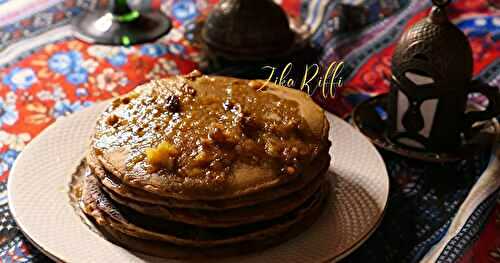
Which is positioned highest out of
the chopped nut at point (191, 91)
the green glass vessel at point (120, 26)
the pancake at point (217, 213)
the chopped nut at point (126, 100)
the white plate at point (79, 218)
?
the chopped nut at point (191, 91)

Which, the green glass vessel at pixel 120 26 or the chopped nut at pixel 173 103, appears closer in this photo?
the chopped nut at pixel 173 103

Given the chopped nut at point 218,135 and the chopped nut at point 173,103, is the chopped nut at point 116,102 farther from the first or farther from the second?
the chopped nut at point 218,135

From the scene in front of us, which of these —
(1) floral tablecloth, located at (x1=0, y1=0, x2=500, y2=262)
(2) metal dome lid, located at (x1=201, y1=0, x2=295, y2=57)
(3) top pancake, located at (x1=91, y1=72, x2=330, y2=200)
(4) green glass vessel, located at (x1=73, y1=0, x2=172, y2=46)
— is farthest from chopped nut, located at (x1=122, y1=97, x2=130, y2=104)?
(4) green glass vessel, located at (x1=73, y1=0, x2=172, y2=46)

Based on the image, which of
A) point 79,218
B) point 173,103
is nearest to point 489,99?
point 173,103

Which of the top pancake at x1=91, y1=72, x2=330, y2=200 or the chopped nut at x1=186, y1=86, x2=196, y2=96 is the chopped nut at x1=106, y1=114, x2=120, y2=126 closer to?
the top pancake at x1=91, y1=72, x2=330, y2=200

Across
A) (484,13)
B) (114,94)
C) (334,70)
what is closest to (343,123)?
(334,70)

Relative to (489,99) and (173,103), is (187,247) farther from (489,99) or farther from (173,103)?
(489,99)

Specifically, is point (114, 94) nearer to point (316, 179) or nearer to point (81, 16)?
point (81, 16)

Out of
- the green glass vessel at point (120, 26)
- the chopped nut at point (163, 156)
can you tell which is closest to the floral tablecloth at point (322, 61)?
the green glass vessel at point (120, 26)
